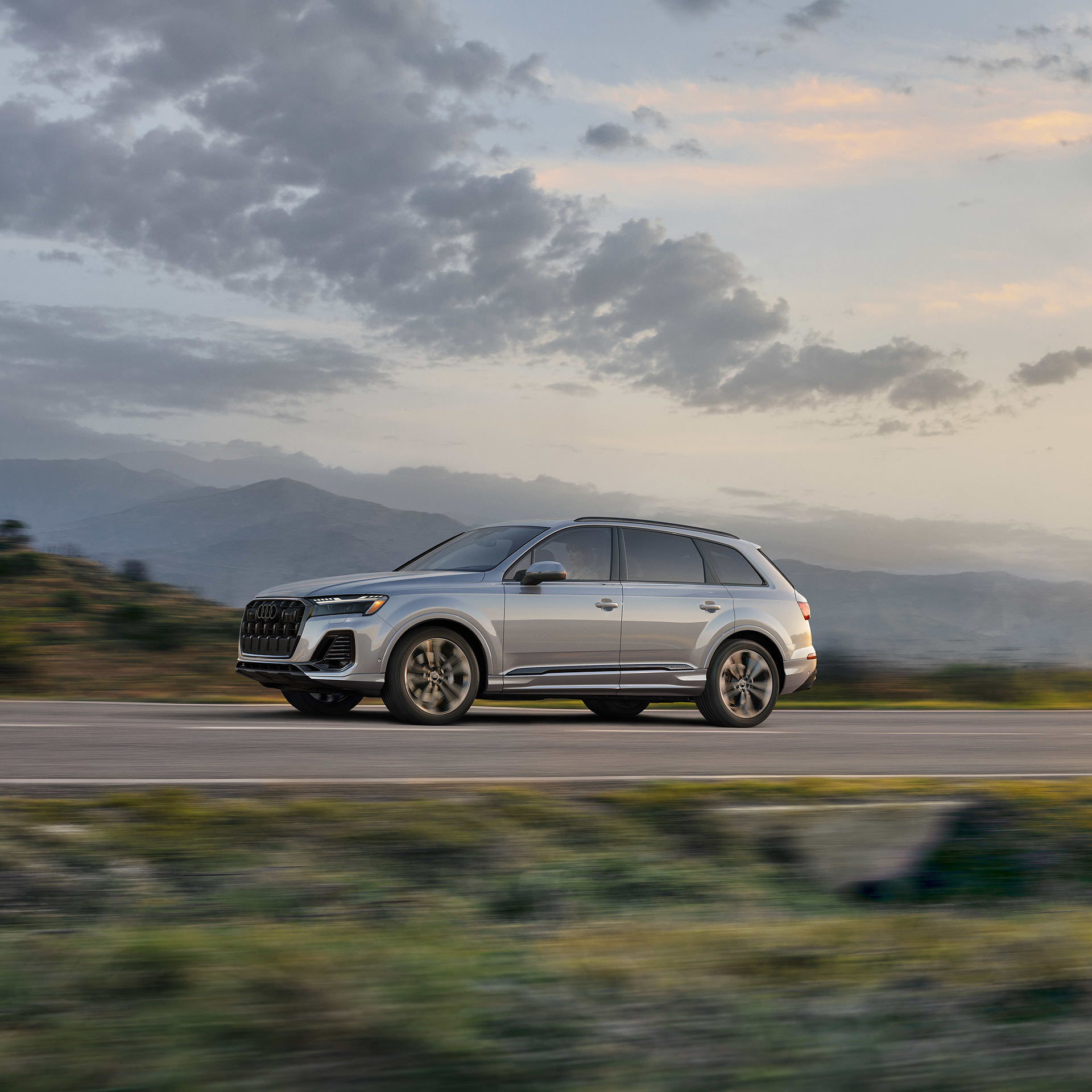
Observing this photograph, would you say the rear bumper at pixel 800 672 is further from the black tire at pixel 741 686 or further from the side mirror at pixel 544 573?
the side mirror at pixel 544 573

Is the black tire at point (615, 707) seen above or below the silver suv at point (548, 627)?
below

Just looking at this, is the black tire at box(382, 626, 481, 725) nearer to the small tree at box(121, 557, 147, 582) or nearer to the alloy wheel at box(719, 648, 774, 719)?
the alloy wheel at box(719, 648, 774, 719)

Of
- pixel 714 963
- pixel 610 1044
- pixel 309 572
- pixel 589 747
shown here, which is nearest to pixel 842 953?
pixel 714 963

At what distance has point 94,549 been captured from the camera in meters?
23.1

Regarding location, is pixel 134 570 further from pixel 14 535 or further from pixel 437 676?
pixel 437 676

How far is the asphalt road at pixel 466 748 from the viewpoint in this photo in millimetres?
7402

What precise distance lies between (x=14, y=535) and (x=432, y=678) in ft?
42.5

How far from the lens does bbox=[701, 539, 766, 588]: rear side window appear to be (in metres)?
12.8

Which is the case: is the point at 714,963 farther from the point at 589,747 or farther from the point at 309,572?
the point at 309,572

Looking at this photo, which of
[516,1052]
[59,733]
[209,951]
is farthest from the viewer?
[59,733]

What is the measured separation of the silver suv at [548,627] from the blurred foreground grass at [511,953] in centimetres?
508

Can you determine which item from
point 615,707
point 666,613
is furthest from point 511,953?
point 615,707

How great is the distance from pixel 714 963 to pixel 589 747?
5.64 m

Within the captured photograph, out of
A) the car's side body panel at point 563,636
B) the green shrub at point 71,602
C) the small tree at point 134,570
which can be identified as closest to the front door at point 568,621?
the car's side body panel at point 563,636
